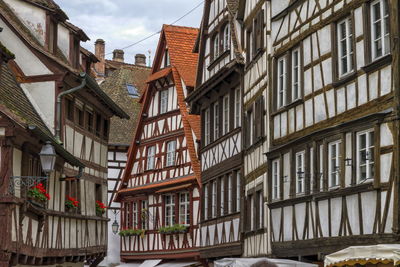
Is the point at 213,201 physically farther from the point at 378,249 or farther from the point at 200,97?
the point at 378,249

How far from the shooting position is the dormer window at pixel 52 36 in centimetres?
3090

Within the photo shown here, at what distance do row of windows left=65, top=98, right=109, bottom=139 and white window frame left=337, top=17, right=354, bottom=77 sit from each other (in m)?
12.5

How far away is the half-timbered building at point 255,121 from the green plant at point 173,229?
14331mm

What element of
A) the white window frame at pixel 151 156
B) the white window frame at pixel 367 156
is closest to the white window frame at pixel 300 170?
the white window frame at pixel 367 156

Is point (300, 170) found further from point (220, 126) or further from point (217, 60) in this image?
point (217, 60)

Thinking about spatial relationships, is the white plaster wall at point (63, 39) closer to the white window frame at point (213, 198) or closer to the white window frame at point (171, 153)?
the white window frame at point (213, 198)

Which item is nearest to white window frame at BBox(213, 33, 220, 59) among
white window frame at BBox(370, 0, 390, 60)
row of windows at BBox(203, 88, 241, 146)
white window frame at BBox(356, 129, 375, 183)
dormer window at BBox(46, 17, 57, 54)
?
row of windows at BBox(203, 88, 241, 146)

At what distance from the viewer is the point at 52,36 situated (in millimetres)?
31484

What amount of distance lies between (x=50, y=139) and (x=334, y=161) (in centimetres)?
802

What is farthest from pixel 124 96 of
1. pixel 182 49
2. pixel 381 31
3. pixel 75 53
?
pixel 381 31

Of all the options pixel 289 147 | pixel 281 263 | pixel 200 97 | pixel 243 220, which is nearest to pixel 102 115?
pixel 200 97

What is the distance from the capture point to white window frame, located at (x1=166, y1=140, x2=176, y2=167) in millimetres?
46375

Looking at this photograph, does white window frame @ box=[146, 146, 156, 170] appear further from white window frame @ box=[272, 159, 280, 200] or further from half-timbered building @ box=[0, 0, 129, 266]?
white window frame @ box=[272, 159, 280, 200]

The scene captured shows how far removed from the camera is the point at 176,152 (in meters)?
46.1
